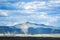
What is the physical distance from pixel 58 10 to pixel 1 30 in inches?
71.0

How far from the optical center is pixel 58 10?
20.0ft

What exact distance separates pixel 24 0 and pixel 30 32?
3.18 ft

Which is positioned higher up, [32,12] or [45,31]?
[32,12]

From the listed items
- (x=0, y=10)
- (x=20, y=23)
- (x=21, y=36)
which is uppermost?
(x=0, y=10)

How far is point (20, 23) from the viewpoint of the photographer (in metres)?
6.17

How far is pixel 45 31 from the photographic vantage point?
6.16 metres

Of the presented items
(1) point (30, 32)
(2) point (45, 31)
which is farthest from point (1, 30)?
(2) point (45, 31)

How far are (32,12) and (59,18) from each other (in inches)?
32.0

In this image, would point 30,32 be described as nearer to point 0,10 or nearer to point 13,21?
point 13,21

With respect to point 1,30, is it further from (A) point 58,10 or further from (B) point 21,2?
(A) point 58,10

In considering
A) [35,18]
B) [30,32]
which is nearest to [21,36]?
[30,32]

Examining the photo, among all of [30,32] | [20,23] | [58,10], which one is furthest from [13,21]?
[58,10]

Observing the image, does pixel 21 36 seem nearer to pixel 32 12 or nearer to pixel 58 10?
pixel 32 12

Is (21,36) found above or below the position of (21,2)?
below
